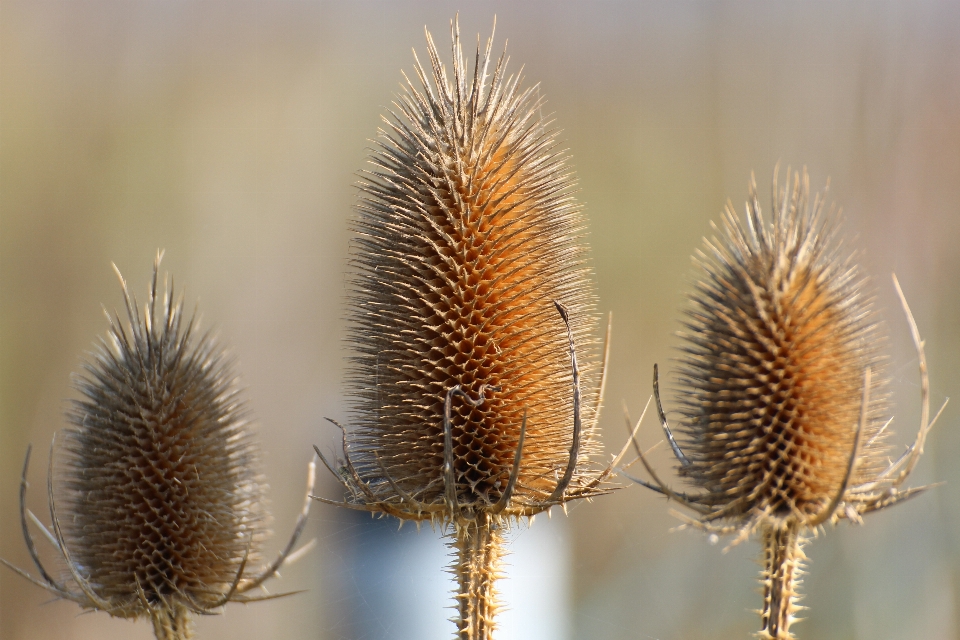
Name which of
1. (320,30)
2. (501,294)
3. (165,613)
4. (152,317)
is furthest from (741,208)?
(165,613)

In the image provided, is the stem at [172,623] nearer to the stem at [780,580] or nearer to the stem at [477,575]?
the stem at [477,575]

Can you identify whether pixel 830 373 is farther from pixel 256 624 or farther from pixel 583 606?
pixel 256 624

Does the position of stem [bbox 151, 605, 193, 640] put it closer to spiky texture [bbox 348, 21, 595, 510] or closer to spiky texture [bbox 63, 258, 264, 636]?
spiky texture [bbox 63, 258, 264, 636]

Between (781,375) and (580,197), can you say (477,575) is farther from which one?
(580,197)

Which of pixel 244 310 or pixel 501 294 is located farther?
pixel 244 310

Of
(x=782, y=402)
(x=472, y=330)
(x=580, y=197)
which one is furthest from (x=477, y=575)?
(x=580, y=197)

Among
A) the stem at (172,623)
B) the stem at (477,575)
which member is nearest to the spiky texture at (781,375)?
the stem at (477,575)
